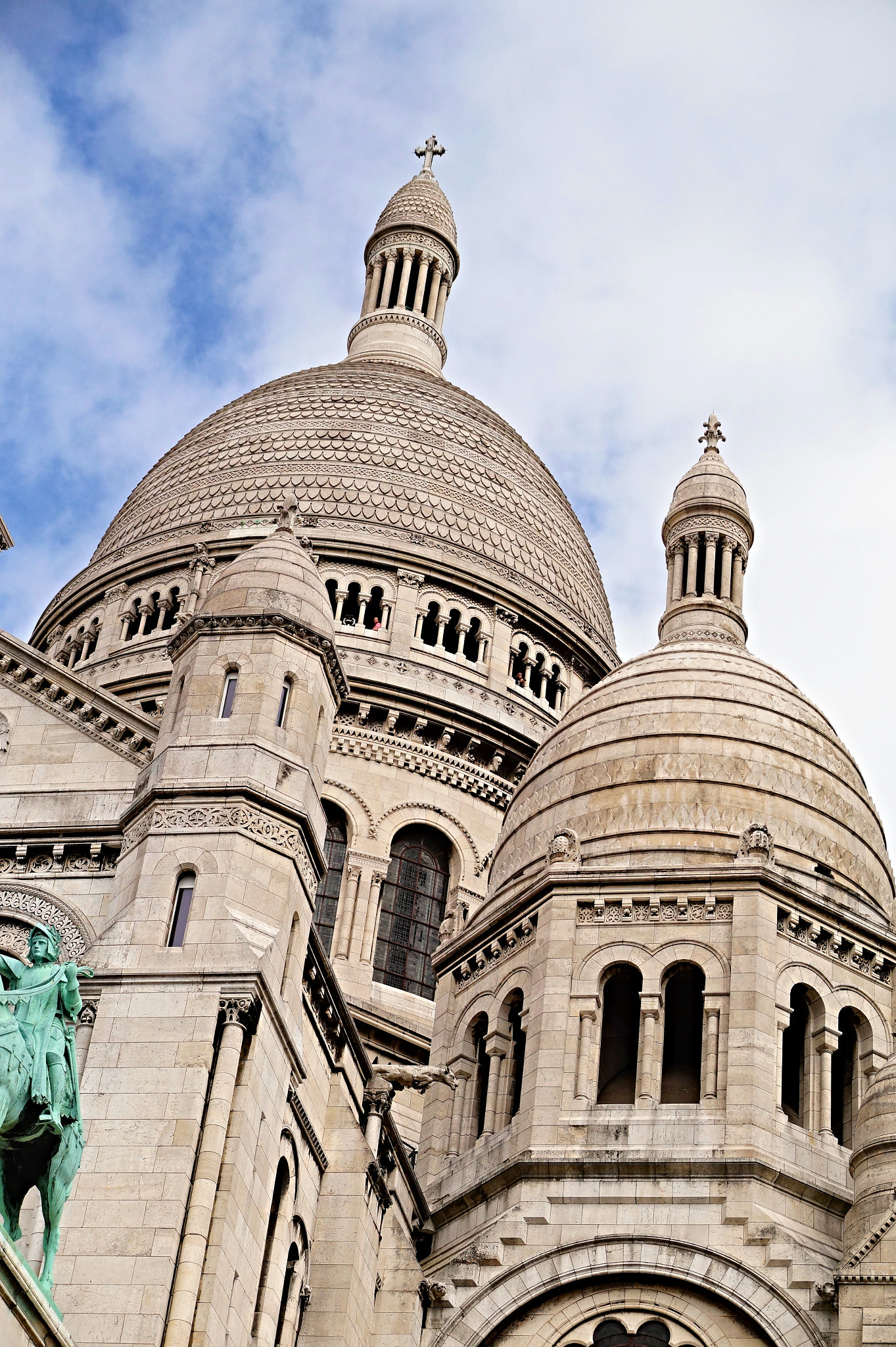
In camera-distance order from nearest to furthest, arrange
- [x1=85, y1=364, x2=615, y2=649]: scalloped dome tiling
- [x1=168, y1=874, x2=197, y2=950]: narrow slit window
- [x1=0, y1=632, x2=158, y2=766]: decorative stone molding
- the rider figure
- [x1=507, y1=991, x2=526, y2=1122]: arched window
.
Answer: the rider figure → [x1=168, y1=874, x2=197, y2=950]: narrow slit window → [x1=0, y1=632, x2=158, y2=766]: decorative stone molding → [x1=507, y1=991, x2=526, y2=1122]: arched window → [x1=85, y1=364, x2=615, y2=649]: scalloped dome tiling

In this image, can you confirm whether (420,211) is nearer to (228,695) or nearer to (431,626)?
(431,626)

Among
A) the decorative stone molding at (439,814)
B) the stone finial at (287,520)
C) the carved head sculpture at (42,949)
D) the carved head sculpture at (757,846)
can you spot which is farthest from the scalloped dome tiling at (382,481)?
the carved head sculpture at (42,949)

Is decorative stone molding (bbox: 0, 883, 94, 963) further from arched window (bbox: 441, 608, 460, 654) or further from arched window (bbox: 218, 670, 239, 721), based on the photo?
arched window (bbox: 441, 608, 460, 654)

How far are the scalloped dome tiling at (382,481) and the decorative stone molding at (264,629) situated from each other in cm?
2219

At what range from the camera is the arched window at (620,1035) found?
110 feet

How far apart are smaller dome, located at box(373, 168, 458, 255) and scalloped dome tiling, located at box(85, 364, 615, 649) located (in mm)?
8684

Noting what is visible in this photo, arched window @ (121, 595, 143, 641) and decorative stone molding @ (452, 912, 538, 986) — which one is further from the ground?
arched window @ (121, 595, 143, 641)

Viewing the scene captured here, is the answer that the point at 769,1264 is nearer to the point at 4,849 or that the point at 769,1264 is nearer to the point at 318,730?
the point at 318,730

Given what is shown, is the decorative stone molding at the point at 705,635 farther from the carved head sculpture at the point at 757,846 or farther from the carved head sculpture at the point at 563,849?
the carved head sculpture at the point at 757,846

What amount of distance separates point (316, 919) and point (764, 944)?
14.1 m

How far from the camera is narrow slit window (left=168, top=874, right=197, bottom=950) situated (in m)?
25.4

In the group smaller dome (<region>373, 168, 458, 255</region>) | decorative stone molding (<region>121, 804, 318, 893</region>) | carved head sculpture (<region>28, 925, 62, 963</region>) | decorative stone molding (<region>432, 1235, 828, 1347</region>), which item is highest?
smaller dome (<region>373, 168, 458, 255</region>)

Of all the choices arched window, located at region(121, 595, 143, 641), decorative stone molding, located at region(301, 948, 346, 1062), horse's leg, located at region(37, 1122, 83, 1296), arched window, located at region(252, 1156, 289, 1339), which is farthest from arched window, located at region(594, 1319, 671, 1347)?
arched window, located at region(121, 595, 143, 641)

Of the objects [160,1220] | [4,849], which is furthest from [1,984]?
[4,849]
